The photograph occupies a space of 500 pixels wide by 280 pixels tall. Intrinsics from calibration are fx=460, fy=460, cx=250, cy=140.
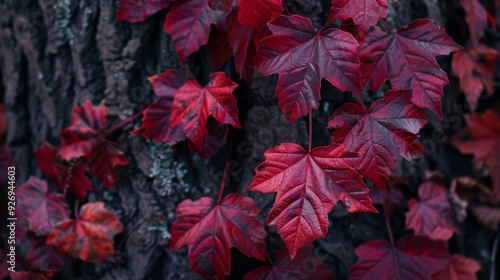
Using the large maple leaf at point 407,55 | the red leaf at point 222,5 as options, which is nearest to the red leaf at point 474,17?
the large maple leaf at point 407,55

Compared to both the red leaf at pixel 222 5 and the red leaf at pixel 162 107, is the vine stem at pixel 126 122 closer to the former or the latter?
the red leaf at pixel 162 107

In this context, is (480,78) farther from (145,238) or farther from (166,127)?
(145,238)

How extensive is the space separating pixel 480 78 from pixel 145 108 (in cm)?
99

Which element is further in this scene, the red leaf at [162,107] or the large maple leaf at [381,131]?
the red leaf at [162,107]

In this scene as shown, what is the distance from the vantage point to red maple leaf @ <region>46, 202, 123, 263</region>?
1.17m

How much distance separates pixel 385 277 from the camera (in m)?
1.11

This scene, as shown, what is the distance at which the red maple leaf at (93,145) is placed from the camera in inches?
46.3

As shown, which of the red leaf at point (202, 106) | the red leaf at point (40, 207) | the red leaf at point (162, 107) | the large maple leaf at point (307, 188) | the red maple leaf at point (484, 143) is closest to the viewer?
the large maple leaf at point (307, 188)

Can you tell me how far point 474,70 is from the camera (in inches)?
54.7

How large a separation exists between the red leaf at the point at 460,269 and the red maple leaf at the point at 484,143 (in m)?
0.30

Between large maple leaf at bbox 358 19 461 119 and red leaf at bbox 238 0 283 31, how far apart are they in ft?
0.69

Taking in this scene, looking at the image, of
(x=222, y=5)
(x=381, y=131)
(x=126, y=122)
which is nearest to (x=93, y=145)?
(x=126, y=122)

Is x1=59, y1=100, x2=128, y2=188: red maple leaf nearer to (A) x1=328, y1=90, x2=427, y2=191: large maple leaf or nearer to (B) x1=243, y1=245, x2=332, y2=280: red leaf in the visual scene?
(B) x1=243, y1=245, x2=332, y2=280: red leaf

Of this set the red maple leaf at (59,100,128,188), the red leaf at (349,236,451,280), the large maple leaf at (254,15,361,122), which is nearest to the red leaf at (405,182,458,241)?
the red leaf at (349,236,451,280)
